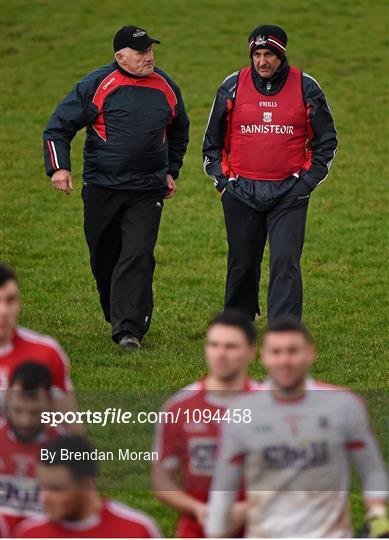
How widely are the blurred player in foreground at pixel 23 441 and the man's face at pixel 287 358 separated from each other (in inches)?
45.2

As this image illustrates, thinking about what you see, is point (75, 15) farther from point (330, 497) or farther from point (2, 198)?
point (330, 497)

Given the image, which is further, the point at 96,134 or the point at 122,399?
the point at 96,134

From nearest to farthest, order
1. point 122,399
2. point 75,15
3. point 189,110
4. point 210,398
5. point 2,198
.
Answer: point 210,398 < point 122,399 < point 2,198 < point 189,110 < point 75,15

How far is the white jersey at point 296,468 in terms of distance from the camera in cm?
666

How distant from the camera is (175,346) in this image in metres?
12.8

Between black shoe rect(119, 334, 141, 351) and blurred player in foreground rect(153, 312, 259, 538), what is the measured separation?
17.6ft

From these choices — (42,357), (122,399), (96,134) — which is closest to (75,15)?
(96,134)

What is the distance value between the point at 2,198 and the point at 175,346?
7745 millimetres

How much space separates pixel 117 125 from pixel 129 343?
1965 millimetres

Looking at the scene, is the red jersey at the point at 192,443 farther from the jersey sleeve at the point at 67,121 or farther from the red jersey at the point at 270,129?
the jersey sleeve at the point at 67,121

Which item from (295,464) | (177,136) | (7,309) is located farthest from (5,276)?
(177,136)

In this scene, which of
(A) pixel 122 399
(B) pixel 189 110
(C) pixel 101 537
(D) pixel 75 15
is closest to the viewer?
(C) pixel 101 537

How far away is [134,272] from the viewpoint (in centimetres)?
1259

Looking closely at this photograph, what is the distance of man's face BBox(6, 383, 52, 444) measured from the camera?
272 inches
